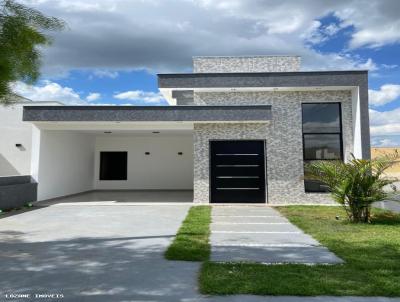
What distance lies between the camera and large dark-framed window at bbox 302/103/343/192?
15859 mm

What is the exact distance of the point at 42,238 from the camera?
8.38m

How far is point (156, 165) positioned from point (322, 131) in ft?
36.0

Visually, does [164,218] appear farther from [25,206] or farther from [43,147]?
[43,147]

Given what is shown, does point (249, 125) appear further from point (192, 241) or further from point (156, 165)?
point (156, 165)

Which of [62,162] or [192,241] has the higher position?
[62,162]

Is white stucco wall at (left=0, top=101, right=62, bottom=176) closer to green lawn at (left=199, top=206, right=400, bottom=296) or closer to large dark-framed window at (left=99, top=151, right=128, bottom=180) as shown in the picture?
large dark-framed window at (left=99, top=151, right=128, bottom=180)

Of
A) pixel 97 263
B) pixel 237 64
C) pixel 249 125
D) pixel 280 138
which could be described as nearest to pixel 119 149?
pixel 237 64

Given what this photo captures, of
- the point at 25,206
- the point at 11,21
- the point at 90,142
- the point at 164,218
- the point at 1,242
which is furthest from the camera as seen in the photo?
the point at 90,142

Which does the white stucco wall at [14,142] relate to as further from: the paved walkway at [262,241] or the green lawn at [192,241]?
the paved walkway at [262,241]

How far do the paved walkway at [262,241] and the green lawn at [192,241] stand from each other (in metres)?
0.19

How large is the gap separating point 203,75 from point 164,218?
671cm

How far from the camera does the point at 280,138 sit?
1573 centimetres

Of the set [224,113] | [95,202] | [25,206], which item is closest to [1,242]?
[25,206]

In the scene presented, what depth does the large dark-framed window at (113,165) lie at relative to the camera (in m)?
23.1
